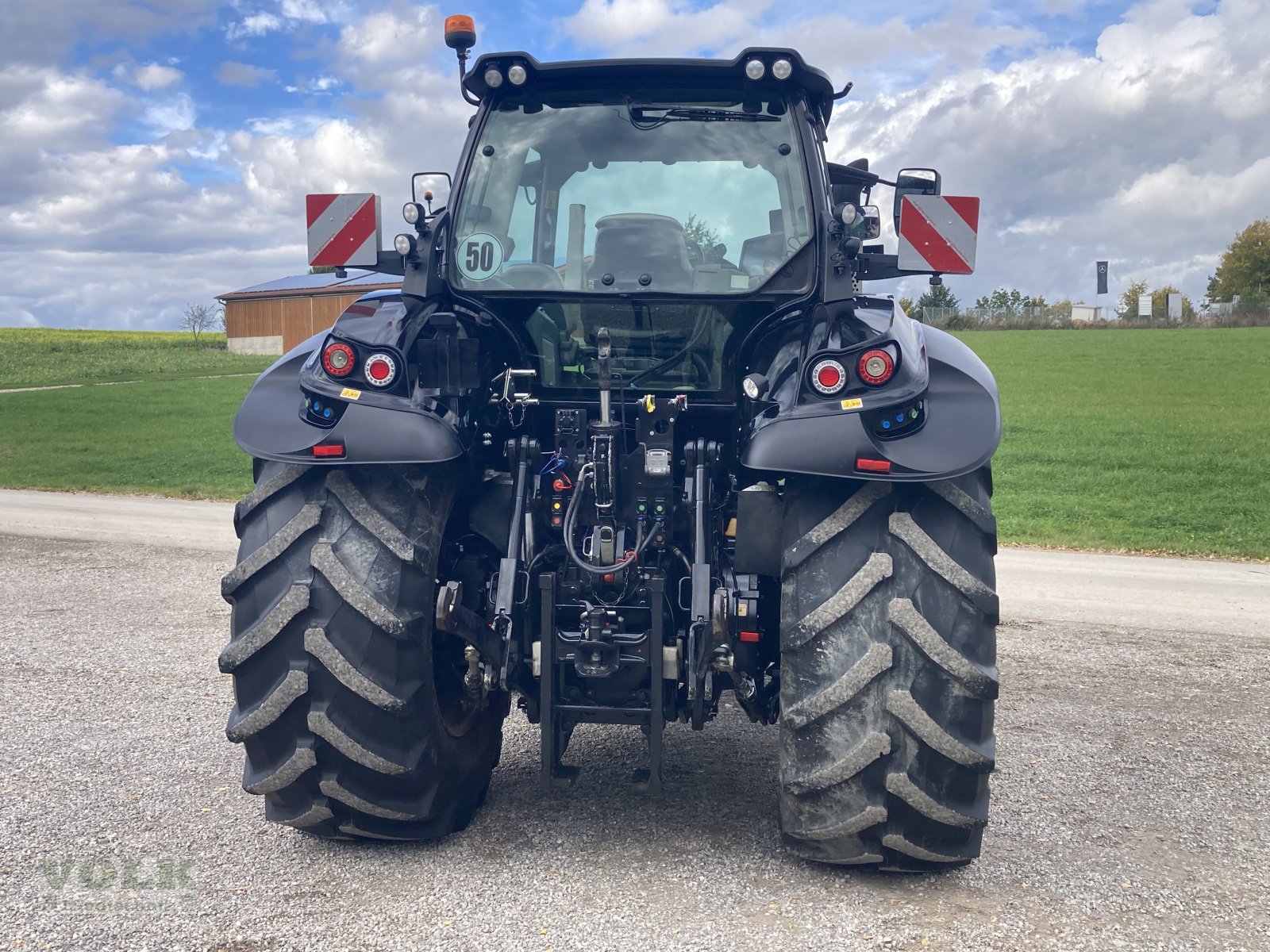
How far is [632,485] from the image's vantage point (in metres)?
3.86

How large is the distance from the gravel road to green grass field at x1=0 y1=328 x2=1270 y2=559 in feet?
23.8

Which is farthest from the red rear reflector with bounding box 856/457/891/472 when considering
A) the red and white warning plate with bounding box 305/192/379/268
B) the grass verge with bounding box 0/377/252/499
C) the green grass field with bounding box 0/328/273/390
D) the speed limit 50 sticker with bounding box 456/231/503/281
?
the green grass field with bounding box 0/328/273/390

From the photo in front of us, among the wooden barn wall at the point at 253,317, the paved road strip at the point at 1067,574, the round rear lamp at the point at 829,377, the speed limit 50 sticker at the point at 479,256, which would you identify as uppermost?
the wooden barn wall at the point at 253,317

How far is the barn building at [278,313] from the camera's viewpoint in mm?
57812

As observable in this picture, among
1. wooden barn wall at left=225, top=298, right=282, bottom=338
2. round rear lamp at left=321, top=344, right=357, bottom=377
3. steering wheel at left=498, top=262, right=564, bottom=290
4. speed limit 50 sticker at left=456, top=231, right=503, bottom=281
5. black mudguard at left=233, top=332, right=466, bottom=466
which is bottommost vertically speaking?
black mudguard at left=233, top=332, right=466, bottom=466

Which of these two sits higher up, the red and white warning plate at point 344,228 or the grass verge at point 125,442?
the red and white warning plate at point 344,228

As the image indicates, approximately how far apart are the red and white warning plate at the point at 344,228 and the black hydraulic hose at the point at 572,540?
138 centimetres

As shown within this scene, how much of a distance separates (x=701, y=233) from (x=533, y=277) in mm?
624

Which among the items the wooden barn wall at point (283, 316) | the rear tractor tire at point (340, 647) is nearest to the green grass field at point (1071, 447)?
the rear tractor tire at point (340, 647)

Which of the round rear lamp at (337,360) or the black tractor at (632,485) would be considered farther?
the round rear lamp at (337,360)

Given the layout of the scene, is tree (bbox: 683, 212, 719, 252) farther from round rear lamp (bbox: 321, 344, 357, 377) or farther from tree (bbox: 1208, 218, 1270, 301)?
tree (bbox: 1208, 218, 1270, 301)

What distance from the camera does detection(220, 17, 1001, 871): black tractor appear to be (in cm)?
349

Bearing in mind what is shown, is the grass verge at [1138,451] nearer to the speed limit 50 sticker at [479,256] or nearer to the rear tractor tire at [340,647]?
the speed limit 50 sticker at [479,256]

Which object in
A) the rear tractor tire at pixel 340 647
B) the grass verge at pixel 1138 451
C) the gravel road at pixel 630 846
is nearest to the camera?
the gravel road at pixel 630 846
